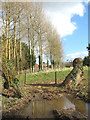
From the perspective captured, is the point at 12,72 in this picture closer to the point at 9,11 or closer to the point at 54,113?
the point at 54,113

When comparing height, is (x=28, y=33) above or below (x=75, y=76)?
above

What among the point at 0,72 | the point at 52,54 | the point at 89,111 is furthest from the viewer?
the point at 52,54

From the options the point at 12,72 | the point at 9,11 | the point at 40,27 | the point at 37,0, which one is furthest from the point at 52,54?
the point at 12,72

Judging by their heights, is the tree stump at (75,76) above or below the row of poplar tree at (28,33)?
below

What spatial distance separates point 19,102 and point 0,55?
85.3 inches

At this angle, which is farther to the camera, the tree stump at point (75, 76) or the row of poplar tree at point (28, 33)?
the row of poplar tree at point (28, 33)

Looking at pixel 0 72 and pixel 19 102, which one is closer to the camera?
pixel 19 102

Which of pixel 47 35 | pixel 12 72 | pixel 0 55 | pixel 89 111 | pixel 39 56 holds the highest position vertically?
pixel 47 35

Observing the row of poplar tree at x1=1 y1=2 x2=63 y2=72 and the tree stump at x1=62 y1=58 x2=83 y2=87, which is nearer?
the tree stump at x1=62 y1=58 x2=83 y2=87

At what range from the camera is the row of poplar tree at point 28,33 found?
12.7 meters

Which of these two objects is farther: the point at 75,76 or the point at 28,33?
the point at 28,33

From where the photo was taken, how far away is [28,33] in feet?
59.7

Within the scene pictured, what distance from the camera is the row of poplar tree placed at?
12719 mm

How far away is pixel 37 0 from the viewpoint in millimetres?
18547
